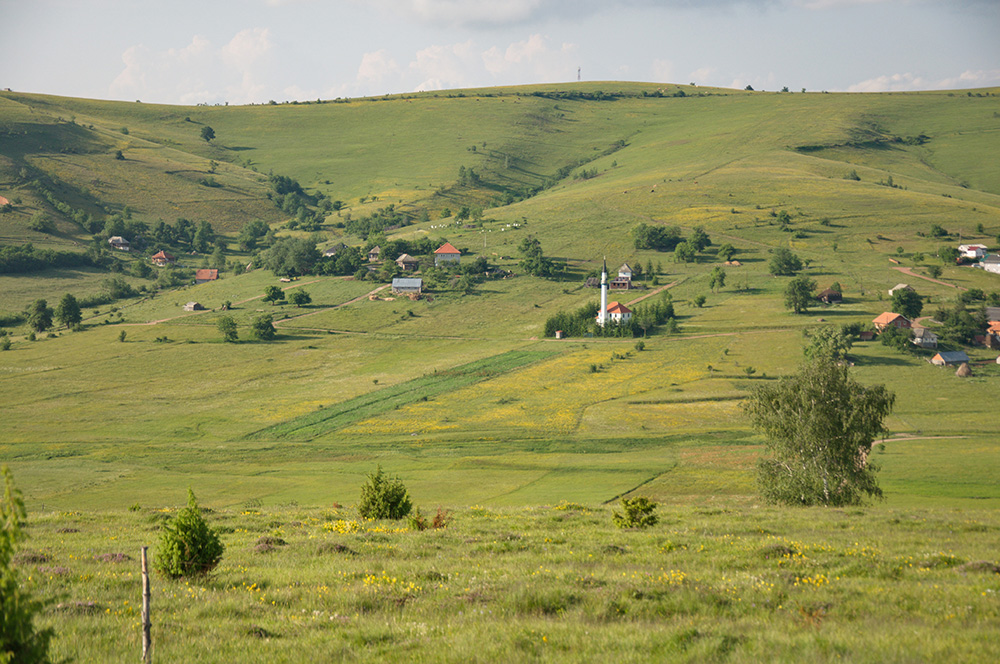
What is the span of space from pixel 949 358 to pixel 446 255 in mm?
111740

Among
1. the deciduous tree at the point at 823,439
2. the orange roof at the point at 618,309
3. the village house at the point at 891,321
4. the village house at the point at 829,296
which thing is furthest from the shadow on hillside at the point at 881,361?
the deciduous tree at the point at 823,439

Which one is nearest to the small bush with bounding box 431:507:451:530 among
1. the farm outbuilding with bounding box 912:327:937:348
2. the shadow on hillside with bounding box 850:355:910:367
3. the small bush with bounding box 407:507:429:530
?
the small bush with bounding box 407:507:429:530

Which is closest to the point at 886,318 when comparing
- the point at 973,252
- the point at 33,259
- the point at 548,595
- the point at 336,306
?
the point at 973,252

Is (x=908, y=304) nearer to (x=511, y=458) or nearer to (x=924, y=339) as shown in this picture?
(x=924, y=339)

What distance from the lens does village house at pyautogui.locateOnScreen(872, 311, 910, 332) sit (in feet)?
371

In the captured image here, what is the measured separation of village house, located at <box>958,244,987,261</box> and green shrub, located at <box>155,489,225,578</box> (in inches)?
7000

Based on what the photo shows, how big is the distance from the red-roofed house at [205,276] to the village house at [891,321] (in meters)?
158

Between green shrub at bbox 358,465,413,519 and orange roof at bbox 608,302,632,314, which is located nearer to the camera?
green shrub at bbox 358,465,413,519

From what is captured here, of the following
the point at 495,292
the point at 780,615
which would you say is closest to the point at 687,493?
the point at 780,615

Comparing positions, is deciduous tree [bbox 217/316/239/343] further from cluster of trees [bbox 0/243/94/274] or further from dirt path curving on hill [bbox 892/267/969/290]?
dirt path curving on hill [bbox 892/267/969/290]

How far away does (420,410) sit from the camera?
88.8 metres

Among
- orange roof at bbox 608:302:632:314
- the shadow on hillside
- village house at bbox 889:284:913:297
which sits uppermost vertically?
village house at bbox 889:284:913:297

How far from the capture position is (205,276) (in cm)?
18550

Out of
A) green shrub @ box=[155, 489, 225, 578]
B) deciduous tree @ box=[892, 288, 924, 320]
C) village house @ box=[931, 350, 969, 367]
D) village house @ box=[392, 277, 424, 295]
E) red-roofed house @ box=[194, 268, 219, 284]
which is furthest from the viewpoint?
red-roofed house @ box=[194, 268, 219, 284]
